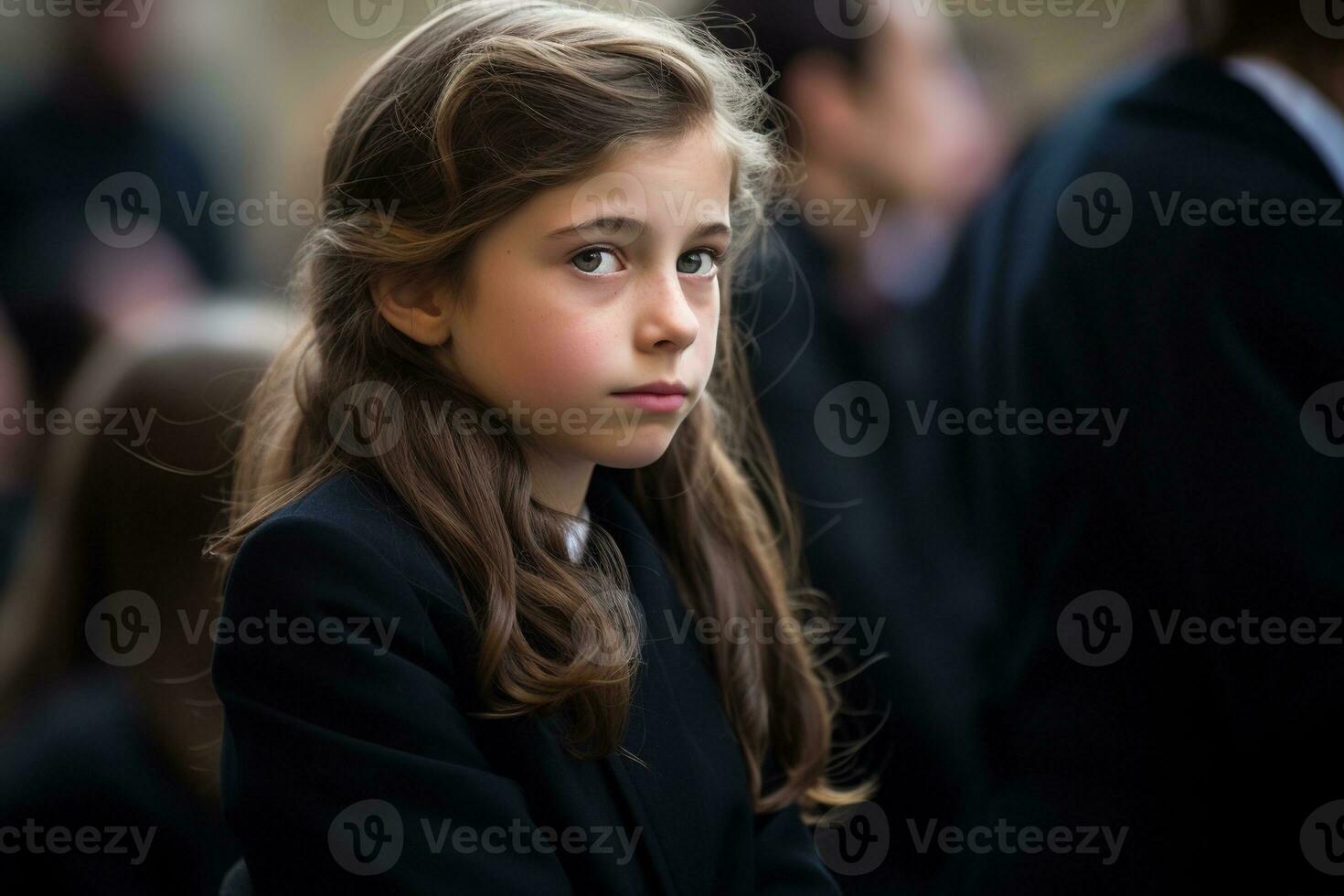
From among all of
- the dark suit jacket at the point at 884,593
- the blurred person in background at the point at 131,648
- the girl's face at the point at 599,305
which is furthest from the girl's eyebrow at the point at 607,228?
the dark suit jacket at the point at 884,593

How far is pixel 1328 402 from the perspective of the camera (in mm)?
1597

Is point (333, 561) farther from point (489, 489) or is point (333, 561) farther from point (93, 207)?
point (93, 207)

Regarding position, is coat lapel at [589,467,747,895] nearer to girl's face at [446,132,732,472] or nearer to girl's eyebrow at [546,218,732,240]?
girl's face at [446,132,732,472]

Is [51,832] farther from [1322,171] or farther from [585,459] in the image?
[1322,171]

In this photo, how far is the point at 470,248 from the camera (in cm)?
119

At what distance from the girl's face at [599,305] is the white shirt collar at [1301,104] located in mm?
866

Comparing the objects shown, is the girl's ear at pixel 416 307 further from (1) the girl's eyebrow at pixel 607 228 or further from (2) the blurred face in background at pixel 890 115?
(2) the blurred face in background at pixel 890 115

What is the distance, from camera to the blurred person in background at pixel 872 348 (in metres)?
1.99

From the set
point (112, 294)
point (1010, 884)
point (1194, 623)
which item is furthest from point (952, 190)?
point (112, 294)

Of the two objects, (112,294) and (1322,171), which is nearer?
(1322,171)

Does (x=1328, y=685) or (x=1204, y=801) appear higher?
(x=1328, y=685)

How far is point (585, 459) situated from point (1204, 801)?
0.94m

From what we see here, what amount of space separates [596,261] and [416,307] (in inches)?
7.6

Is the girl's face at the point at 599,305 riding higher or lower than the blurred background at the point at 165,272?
higher
